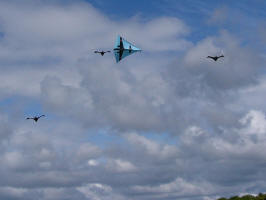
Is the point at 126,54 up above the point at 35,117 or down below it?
above

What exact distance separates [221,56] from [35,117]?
188 feet

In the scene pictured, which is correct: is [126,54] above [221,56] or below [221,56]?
above

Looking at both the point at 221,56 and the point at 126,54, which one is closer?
the point at 221,56

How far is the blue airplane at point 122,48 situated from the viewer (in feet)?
457

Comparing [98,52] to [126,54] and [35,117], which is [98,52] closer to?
[126,54]

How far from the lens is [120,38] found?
14062cm

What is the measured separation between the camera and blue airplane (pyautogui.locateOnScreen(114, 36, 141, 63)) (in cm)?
13938

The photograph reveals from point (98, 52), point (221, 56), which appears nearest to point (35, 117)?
point (98, 52)

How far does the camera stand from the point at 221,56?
390 feet

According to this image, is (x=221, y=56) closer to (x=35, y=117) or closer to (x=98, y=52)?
(x=98, y=52)

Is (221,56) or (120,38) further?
(120,38)

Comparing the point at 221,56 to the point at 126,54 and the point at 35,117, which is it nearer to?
the point at 126,54

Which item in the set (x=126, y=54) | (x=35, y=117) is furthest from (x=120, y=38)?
(x=35, y=117)

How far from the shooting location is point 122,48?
139875mm
